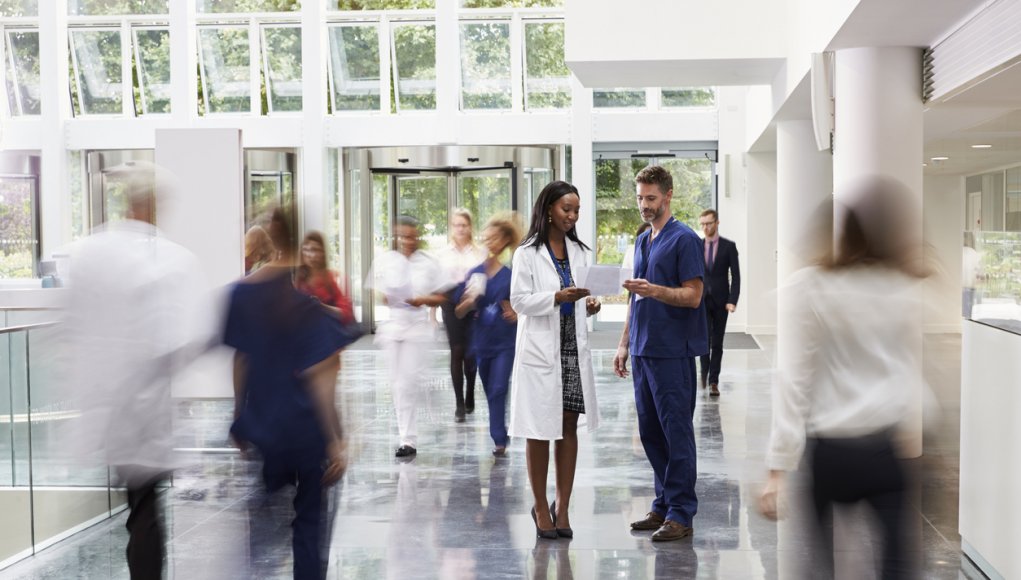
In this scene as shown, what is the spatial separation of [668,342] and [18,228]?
58.3 ft

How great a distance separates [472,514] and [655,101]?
14201mm

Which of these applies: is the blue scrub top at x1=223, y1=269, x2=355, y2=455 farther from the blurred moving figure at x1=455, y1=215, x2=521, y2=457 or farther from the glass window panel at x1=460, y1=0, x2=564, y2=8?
the glass window panel at x1=460, y1=0, x2=564, y2=8

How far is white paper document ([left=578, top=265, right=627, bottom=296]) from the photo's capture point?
5.51m

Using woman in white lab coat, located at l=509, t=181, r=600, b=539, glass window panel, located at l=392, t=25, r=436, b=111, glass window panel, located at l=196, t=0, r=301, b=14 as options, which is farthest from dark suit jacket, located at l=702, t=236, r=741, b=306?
glass window panel, located at l=196, t=0, r=301, b=14

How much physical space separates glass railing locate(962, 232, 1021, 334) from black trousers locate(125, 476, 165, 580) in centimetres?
352

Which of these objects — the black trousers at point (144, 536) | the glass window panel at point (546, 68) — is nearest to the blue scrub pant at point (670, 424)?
the black trousers at point (144, 536)

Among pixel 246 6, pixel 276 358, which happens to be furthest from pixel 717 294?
pixel 246 6

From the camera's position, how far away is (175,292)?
153 inches

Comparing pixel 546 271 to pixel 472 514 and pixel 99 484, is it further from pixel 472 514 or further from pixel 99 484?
pixel 99 484

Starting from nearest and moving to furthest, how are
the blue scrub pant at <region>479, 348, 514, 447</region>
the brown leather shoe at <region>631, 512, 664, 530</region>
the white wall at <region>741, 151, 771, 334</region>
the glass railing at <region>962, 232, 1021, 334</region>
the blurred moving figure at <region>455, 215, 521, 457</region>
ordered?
the glass railing at <region>962, 232, 1021, 334</region>, the brown leather shoe at <region>631, 512, 664, 530</region>, the blue scrub pant at <region>479, 348, 514, 447</region>, the blurred moving figure at <region>455, 215, 521, 457</region>, the white wall at <region>741, 151, 771, 334</region>

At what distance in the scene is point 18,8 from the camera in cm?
2114

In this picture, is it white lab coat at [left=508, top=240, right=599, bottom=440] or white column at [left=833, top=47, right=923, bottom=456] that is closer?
white lab coat at [left=508, top=240, right=599, bottom=440]

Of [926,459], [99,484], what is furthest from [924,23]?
[99,484]

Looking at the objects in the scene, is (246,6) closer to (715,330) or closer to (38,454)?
(715,330)
